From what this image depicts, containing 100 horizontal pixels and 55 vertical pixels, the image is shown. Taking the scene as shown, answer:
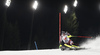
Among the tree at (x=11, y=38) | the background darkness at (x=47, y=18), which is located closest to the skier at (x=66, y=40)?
the background darkness at (x=47, y=18)

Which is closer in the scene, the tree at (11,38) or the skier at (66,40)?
the skier at (66,40)

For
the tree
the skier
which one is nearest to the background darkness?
the tree

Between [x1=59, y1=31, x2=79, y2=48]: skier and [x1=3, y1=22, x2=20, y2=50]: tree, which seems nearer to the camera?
[x1=59, y1=31, x2=79, y2=48]: skier

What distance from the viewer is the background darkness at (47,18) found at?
1382 inches

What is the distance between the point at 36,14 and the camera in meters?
50.4

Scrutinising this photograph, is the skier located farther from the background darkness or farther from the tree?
the tree

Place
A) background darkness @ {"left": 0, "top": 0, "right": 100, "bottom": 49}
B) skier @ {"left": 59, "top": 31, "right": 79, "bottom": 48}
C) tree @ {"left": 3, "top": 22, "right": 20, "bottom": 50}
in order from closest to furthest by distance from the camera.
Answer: skier @ {"left": 59, "top": 31, "right": 79, "bottom": 48}
tree @ {"left": 3, "top": 22, "right": 20, "bottom": 50}
background darkness @ {"left": 0, "top": 0, "right": 100, "bottom": 49}

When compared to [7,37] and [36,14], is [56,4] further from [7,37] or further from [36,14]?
[7,37]

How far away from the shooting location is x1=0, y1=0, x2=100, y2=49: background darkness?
115 ft

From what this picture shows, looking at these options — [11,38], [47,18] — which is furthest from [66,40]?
[47,18]

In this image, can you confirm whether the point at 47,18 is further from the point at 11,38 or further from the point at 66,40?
the point at 66,40

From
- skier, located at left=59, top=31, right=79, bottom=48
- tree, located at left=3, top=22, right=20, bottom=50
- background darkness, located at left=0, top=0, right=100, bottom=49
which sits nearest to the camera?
skier, located at left=59, top=31, right=79, bottom=48

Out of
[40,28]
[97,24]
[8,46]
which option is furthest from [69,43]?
[40,28]

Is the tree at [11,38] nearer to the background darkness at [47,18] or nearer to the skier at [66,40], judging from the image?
the background darkness at [47,18]
